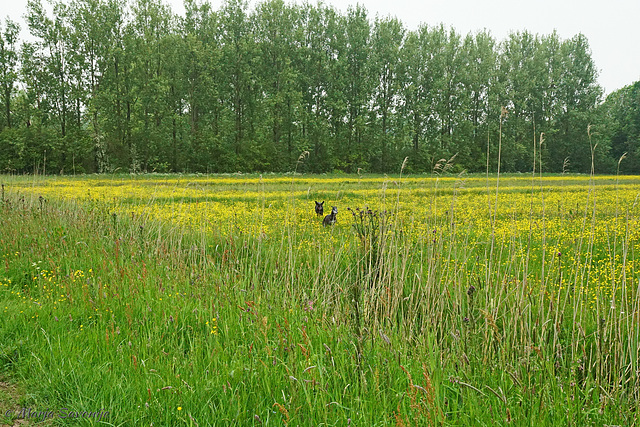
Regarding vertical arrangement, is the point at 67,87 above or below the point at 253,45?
below

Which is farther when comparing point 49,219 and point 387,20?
point 387,20

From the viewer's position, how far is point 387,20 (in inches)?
1869

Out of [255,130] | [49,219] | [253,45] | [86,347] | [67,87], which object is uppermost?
[253,45]

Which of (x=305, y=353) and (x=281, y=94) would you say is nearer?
(x=305, y=353)

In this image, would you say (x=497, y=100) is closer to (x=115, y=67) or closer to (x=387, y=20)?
(x=387, y=20)

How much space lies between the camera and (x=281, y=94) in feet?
137

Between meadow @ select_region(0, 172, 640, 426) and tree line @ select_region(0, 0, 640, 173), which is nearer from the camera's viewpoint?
meadow @ select_region(0, 172, 640, 426)

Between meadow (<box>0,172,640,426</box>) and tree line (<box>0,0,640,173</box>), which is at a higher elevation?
tree line (<box>0,0,640,173</box>)

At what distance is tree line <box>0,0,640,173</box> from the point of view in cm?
3653

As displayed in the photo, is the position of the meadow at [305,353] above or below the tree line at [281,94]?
below

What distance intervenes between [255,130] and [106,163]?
13966 millimetres

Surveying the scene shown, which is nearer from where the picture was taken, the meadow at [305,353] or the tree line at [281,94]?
the meadow at [305,353]

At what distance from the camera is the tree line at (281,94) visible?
36531 mm

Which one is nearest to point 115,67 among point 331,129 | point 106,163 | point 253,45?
point 106,163
